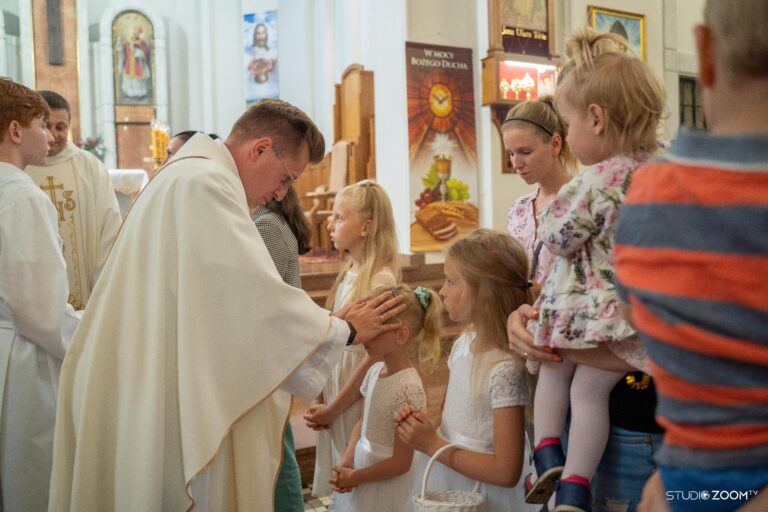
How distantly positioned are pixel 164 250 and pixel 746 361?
66.1 inches

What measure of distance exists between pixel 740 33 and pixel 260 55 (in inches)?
610

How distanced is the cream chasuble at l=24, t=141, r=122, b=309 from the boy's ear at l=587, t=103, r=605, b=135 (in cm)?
287

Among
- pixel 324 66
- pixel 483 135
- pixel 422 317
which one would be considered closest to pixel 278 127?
pixel 422 317

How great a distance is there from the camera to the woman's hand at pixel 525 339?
1.60 metres

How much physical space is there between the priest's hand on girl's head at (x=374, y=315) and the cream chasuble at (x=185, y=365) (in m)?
0.19

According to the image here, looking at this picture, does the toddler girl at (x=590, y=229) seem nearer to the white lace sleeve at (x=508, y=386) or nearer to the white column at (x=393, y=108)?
the white lace sleeve at (x=508, y=386)

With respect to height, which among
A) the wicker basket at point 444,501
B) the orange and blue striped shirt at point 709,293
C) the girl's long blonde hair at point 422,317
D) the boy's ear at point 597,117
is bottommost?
the wicker basket at point 444,501

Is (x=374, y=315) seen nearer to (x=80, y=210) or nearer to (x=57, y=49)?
(x=80, y=210)

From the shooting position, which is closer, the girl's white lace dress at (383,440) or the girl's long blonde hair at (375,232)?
the girl's white lace dress at (383,440)

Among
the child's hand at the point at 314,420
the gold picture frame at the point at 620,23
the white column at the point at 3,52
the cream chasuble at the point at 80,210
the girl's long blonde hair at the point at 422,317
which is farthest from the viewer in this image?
A: the white column at the point at 3,52

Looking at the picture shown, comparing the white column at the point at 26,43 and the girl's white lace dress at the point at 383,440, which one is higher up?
the white column at the point at 26,43

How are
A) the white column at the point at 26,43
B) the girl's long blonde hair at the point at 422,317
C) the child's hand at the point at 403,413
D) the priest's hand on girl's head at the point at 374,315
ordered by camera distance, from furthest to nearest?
the white column at the point at 26,43
the girl's long blonde hair at the point at 422,317
the priest's hand on girl's head at the point at 374,315
the child's hand at the point at 403,413

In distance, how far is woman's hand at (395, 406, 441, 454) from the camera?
204cm

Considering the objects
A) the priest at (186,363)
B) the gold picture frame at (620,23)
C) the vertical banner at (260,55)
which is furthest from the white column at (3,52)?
the priest at (186,363)
